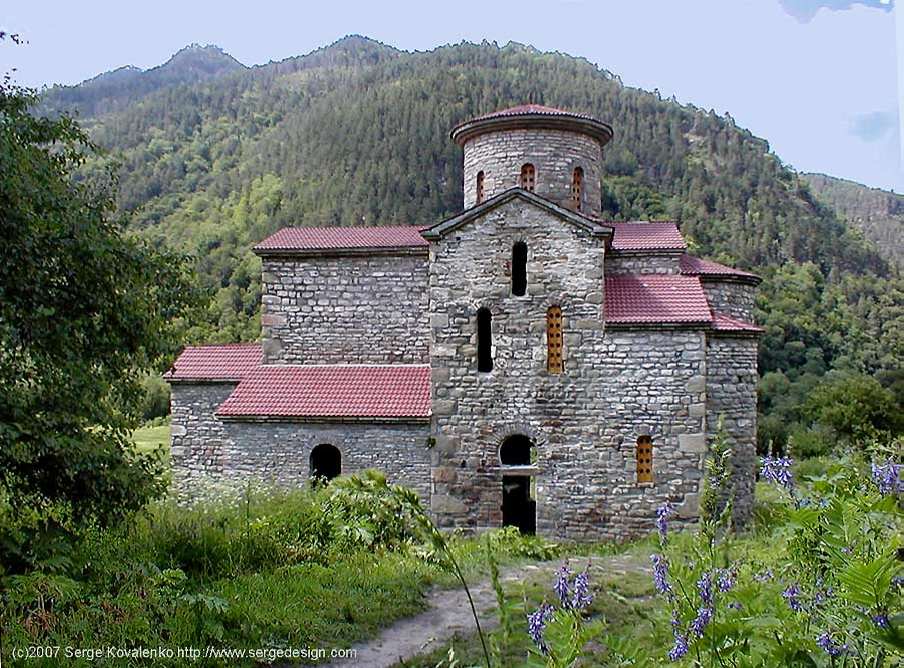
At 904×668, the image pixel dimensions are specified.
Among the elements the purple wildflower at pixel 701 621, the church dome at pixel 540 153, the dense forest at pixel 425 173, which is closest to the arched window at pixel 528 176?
the church dome at pixel 540 153

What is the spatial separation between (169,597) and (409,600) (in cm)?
221

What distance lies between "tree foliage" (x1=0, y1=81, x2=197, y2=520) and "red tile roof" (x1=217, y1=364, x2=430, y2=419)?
19.1 feet

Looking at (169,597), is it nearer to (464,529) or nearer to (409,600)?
(409,600)

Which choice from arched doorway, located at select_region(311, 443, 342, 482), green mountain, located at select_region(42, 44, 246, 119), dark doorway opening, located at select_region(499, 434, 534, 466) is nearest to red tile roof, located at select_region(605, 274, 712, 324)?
dark doorway opening, located at select_region(499, 434, 534, 466)

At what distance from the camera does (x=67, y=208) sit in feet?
18.1

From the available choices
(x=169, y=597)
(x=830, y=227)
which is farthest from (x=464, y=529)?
(x=830, y=227)

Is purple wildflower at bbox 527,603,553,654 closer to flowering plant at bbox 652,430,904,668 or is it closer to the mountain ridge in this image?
flowering plant at bbox 652,430,904,668

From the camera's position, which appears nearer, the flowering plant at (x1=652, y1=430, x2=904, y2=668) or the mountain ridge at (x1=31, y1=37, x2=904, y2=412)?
the flowering plant at (x1=652, y1=430, x2=904, y2=668)

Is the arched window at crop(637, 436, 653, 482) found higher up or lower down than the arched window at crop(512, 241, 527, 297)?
lower down

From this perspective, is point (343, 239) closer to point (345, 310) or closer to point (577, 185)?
point (345, 310)

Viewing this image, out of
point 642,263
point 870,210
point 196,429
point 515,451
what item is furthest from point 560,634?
point 870,210

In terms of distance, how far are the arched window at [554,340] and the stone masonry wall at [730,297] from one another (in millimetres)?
2971

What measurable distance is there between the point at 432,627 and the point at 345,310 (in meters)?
7.82

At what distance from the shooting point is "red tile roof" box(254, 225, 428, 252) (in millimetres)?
13391
